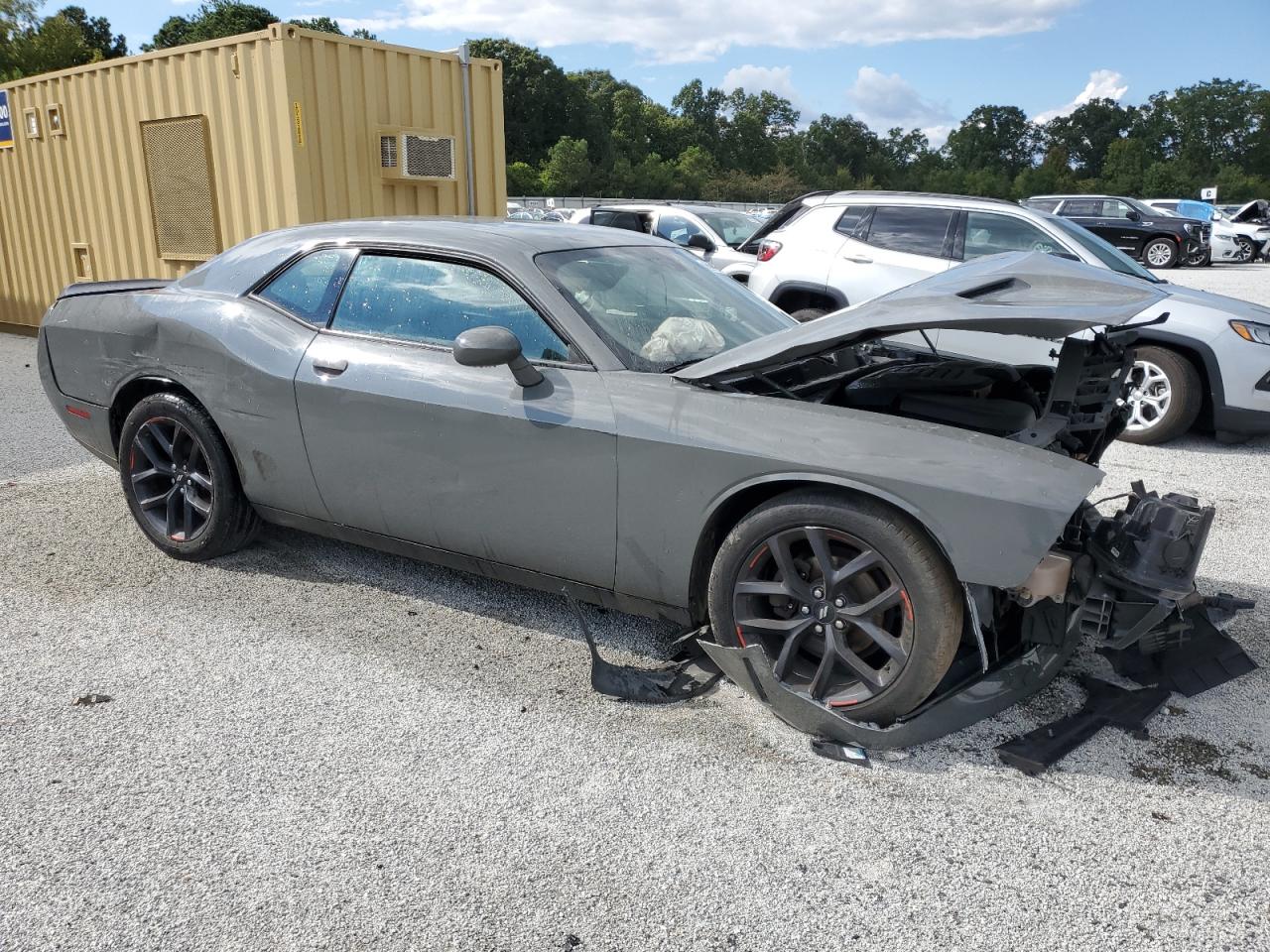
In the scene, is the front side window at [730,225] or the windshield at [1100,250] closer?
the windshield at [1100,250]

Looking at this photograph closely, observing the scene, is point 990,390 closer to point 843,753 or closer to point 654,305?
point 654,305

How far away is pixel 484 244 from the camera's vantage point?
144 inches

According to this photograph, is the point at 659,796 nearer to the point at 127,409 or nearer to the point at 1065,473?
the point at 1065,473

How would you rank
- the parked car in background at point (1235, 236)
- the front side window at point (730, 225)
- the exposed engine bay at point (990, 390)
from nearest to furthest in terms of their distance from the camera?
the exposed engine bay at point (990, 390) → the front side window at point (730, 225) → the parked car in background at point (1235, 236)

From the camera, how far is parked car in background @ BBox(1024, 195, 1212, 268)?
23.3m

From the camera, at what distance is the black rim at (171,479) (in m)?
4.29

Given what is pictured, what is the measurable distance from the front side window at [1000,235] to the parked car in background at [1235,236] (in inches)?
884

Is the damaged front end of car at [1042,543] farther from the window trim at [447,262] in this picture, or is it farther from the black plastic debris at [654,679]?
the window trim at [447,262]

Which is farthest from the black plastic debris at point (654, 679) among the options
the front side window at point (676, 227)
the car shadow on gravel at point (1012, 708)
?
the front side window at point (676, 227)

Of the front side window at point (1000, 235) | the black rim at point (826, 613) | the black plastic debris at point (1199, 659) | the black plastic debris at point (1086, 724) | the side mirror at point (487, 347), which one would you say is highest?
the front side window at point (1000, 235)

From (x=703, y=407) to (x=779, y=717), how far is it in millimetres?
1021

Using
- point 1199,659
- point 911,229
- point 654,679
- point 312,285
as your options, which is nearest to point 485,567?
point 654,679

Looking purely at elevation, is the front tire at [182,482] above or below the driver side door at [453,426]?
below

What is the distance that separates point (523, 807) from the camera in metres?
2.67
